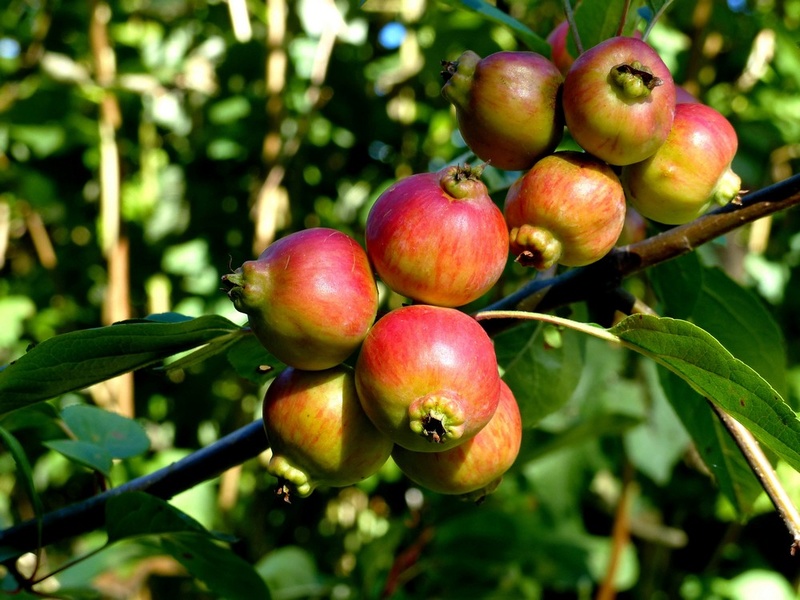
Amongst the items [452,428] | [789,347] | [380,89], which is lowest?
[789,347]

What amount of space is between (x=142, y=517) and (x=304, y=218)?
1998 mm

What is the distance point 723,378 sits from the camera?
29.0 inches

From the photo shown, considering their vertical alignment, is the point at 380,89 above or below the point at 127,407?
above

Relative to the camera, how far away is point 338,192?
289 centimetres

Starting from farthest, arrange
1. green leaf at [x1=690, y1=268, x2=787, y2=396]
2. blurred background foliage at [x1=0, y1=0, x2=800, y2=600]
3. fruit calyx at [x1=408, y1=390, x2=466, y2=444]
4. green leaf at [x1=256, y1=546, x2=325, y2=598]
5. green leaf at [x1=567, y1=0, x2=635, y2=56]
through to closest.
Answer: blurred background foliage at [x1=0, y1=0, x2=800, y2=600] < green leaf at [x1=256, y1=546, x2=325, y2=598] < green leaf at [x1=690, y1=268, x2=787, y2=396] < green leaf at [x1=567, y1=0, x2=635, y2=56] < fruit calyx at [x1=408, y1=390, x2=466, y2=444]

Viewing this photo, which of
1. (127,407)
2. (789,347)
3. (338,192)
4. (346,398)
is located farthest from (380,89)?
(346,398)

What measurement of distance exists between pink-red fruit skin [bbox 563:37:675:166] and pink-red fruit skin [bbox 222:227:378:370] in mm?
273

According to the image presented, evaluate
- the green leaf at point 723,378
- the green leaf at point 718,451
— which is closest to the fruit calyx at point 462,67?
the green leaf at point 723,378

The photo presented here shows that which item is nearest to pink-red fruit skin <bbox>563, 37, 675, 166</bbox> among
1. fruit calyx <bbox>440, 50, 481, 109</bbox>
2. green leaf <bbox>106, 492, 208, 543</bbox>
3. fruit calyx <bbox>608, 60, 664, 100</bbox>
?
fruit calyx <bbox>608, 60, 664, 100</bbox>

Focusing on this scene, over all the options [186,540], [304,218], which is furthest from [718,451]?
[304,218]

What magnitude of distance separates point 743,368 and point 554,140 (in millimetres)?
316

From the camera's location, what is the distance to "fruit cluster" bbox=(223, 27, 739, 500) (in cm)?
73

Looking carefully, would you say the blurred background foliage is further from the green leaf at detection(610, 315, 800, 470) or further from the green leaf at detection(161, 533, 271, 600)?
the green leaf at detection(610, 315, 800, 470)

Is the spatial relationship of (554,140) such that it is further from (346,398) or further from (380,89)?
(380,89)
